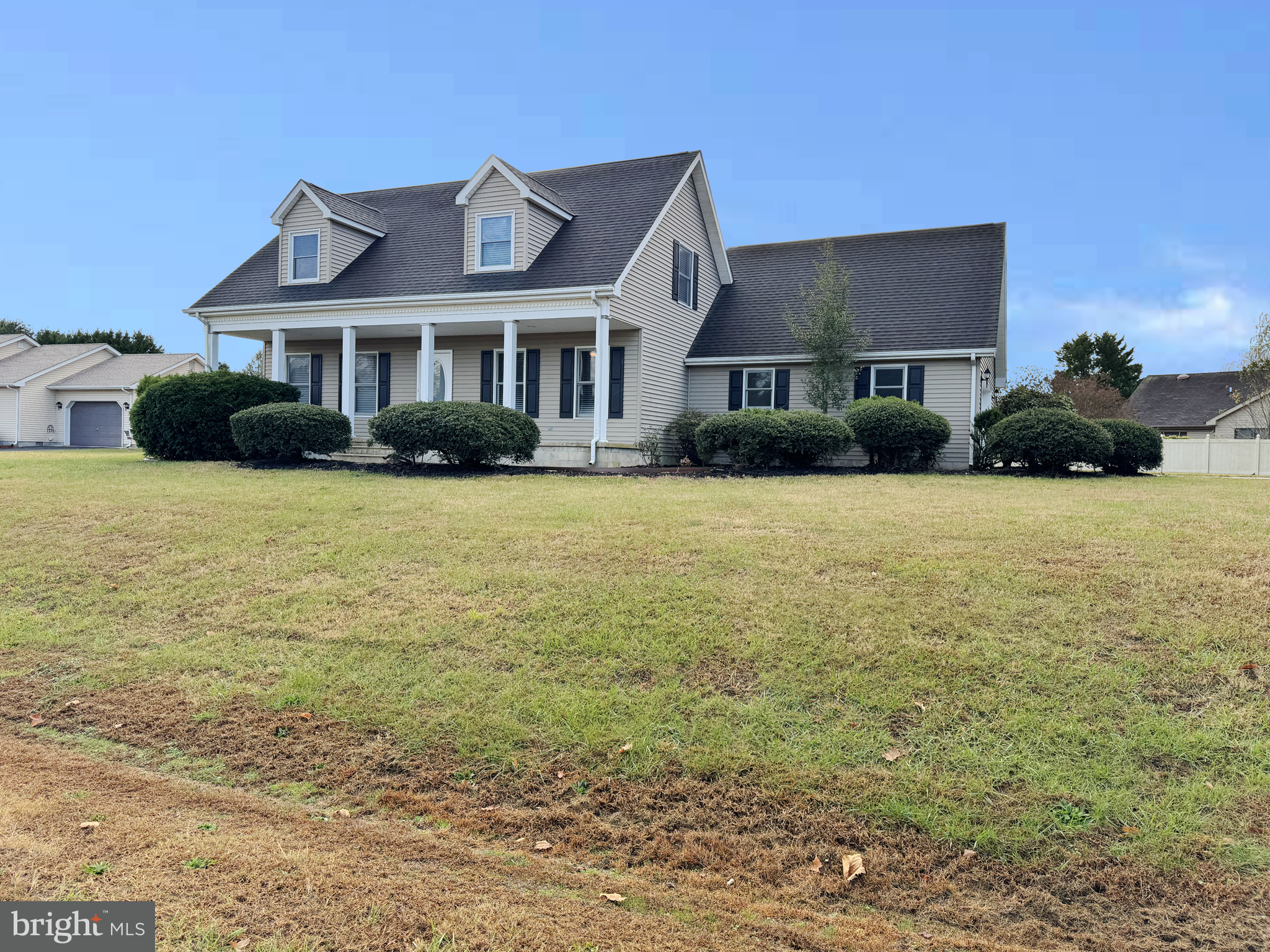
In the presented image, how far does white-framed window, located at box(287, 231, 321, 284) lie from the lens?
22.5 m

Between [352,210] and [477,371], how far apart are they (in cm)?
595

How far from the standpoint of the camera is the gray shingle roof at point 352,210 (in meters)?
22.3

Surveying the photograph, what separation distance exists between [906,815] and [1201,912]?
52.4 inches

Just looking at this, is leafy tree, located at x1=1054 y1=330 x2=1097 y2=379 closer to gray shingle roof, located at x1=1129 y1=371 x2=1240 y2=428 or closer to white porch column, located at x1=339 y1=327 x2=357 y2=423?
gray shingle roof, located at x1=1129 y1=371 x2=1240 y2=428

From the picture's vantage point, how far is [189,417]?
60.5 ft

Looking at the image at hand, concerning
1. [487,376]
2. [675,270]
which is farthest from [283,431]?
[675,270]

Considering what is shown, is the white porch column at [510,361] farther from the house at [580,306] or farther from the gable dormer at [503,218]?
the gable dormer at [503,218]

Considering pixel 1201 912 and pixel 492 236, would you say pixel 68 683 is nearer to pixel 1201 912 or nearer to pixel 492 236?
pixel 1201 912

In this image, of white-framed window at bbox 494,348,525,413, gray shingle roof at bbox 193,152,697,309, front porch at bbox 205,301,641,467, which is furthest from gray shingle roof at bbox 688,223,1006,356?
white-framed window at bbox 494,348,525,413

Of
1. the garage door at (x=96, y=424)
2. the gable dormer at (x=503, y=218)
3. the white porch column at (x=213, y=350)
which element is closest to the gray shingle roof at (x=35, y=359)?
the garage door at (x=96, y=424)

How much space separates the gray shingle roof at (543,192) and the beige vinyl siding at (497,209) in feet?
0.92

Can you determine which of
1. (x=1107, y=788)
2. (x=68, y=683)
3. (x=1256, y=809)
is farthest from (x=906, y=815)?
(x=68, y=683)

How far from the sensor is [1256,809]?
14.7 feet

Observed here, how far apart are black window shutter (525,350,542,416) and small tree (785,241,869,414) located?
6.52 metres
